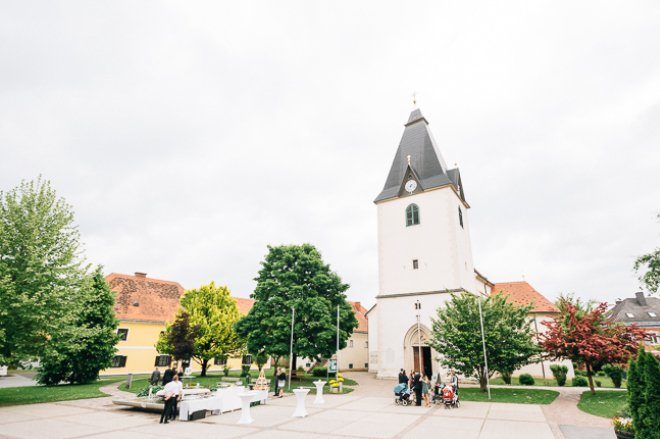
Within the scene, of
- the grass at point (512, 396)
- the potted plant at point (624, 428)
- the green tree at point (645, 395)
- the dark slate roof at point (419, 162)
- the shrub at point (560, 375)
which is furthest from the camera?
the dark slate roof at point (419, 162)

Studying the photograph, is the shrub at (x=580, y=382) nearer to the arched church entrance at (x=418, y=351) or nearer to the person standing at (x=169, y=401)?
the arched church entrance at (x=418, y=351)

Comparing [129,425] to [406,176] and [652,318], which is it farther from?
→ [652,318]

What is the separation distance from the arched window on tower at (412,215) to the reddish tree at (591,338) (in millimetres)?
12627

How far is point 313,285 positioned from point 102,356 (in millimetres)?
14926

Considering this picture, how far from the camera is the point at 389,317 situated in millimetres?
28141

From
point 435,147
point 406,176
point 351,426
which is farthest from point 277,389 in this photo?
point 435,147

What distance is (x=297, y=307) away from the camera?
79.4 ft

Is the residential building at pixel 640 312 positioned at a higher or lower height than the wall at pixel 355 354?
higher

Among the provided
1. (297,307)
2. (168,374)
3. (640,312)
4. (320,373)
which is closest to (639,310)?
(640,312)

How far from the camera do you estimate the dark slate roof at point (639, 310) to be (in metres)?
66.1

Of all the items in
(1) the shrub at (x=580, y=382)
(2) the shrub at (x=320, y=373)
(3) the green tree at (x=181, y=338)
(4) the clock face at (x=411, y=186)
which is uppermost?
(4) the clock face at (x=411, y=186)

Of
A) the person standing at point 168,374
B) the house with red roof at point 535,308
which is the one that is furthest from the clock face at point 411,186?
the person standing at point 168,374

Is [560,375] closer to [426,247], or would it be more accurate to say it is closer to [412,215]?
[426,247]

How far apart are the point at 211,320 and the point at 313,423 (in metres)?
19.4
